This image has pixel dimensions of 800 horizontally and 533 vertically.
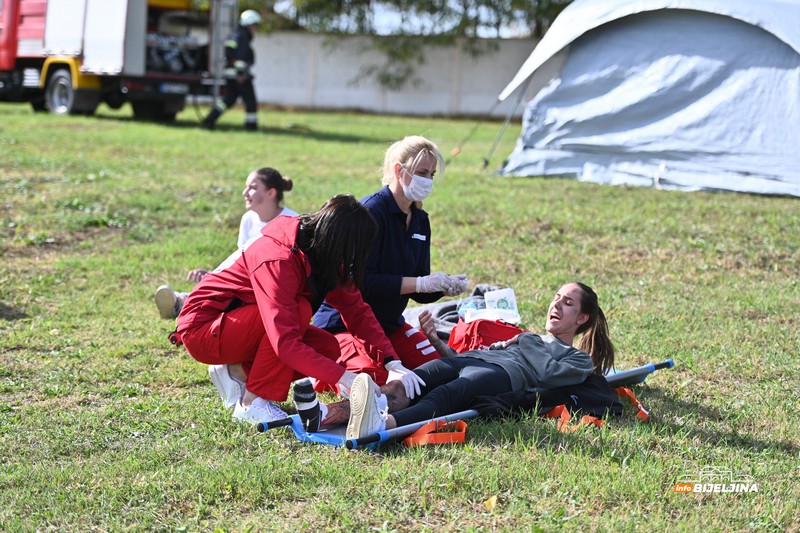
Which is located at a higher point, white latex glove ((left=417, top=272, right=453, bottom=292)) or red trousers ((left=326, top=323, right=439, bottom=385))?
white latex glove ((left=417, top=272, right=453, bottom=292))

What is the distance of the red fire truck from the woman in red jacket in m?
12.6

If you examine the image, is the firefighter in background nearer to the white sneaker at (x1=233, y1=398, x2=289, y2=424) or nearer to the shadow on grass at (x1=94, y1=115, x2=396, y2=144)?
the shadow on grass at (x1=94, y1=115, x2=396, y2=144)

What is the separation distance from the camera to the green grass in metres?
3.27

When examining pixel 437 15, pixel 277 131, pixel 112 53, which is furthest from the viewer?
pixel 437 15

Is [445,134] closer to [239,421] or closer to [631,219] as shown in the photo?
[631,219]

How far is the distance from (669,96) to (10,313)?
25.2 feet

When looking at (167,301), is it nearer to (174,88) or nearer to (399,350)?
(399,350)

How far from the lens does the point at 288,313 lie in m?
3.85

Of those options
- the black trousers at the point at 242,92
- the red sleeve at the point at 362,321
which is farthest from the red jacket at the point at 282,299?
the black trousers at the point at 242,92

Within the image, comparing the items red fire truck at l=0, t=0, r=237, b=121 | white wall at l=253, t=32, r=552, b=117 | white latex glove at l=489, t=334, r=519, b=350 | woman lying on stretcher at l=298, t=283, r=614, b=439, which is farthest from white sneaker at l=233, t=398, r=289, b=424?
white wall at l=253, t=32, r=552, b=117

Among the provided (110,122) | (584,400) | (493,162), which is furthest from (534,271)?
(110,122)

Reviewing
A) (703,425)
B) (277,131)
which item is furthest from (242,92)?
(703,425)

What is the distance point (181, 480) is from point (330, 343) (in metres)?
1.08

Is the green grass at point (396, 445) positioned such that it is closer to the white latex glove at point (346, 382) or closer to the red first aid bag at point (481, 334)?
the white latex glove at point (346, 382)
